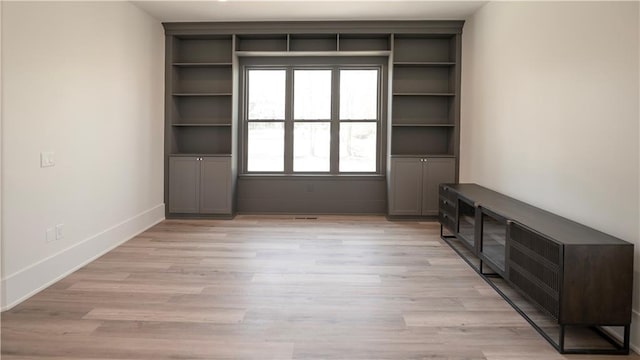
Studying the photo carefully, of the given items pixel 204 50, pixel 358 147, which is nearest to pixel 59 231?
pixel 204 50

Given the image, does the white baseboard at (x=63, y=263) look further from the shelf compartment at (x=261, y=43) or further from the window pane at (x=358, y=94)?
the window pane at (x=358, y=94)

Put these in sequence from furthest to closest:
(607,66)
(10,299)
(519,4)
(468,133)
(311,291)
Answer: (468,133), (519,4), (311,291), (10,299), (607,66)

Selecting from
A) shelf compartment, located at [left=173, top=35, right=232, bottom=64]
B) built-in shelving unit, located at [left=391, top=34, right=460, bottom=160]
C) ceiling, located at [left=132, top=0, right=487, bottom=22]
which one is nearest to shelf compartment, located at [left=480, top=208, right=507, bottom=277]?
built-in shelving unit, located at [left=391, top=34, right=460, bottom=160]

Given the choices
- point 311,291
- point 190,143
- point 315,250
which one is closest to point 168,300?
point 311,291

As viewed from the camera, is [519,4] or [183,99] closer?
[519,4]

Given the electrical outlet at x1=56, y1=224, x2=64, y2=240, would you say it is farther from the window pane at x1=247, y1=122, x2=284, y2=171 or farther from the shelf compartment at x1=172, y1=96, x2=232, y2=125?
the window pane at x1=247, y1=122, x2=284, y2=171

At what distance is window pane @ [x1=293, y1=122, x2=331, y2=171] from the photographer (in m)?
6.72

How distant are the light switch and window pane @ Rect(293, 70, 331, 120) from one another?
3.66 metres

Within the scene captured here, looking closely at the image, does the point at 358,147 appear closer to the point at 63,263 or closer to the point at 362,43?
the point at 362,43

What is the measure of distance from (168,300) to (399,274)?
71.5 inches

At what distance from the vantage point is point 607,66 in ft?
9.32

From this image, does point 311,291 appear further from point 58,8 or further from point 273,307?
point 58,8

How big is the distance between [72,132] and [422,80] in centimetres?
445

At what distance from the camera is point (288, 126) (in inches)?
263
